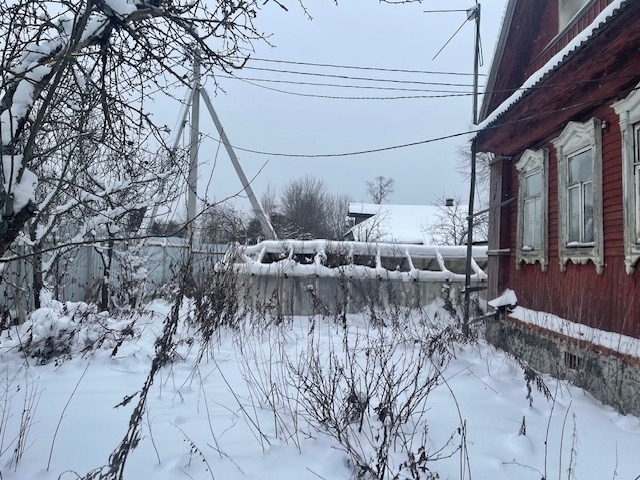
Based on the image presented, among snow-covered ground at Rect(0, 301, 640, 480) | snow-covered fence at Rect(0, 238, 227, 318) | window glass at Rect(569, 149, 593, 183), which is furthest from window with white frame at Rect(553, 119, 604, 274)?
snow-covered fence at Rect(0, 238, 227, 318)

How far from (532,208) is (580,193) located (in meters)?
1.43

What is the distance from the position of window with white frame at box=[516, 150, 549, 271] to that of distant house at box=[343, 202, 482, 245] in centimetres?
1740

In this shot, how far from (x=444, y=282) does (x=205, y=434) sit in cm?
859

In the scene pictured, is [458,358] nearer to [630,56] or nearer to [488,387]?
[488,387]

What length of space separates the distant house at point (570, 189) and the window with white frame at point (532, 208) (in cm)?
2

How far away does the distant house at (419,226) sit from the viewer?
2728 centimetres

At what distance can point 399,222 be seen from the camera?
A: 103 feet

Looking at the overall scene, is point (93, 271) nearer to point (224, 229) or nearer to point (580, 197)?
point (224, 229)

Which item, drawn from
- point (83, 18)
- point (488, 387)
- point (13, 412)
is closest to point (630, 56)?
point (488, 387)

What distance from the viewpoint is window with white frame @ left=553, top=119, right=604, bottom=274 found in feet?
17.3

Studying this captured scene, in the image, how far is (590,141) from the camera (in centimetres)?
541

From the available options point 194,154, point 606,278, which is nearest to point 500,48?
point 606,278

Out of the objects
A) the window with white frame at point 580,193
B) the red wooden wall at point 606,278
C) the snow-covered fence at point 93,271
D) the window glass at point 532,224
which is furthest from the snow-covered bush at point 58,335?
the window glass at point 532,224

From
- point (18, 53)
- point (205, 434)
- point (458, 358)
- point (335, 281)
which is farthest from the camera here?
point (335, 281)
